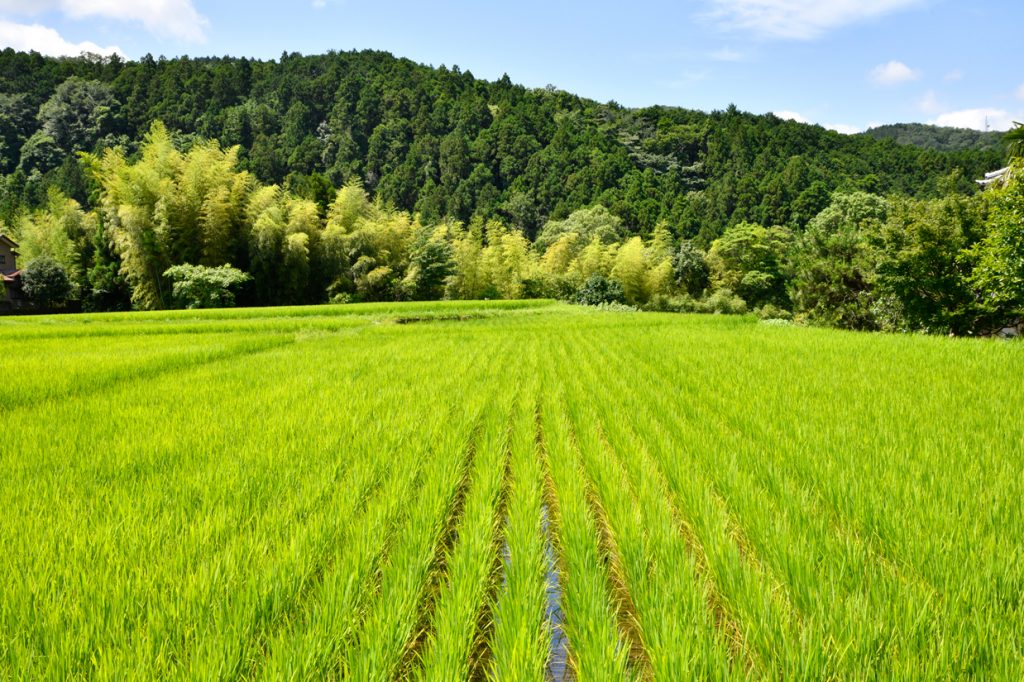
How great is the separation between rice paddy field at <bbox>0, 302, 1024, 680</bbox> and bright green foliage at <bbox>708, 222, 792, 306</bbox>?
113 ft

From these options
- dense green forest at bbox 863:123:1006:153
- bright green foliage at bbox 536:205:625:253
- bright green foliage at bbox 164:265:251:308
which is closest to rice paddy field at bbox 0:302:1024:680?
bright green foliage at bbox 164:265:251:308

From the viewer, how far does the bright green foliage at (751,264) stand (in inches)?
1437

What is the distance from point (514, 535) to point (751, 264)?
4098 cm

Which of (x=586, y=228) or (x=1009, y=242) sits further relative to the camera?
(x=586, y=228)

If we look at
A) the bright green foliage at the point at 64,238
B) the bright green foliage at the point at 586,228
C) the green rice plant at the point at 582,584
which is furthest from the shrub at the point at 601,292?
the bright green foliage at the point at 64,238

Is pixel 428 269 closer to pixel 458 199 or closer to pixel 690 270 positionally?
pixel 690 270

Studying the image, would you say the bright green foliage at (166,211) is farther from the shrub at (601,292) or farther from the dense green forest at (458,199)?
the shrub at (601,292)

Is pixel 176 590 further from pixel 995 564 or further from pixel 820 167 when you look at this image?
pixel 820 167

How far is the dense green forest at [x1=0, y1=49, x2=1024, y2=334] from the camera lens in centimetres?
1955

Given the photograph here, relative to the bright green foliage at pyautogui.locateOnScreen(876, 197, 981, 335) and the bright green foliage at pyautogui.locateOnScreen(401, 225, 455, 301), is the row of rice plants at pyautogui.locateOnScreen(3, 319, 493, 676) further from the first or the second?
the bright green foliage at pyautogui.locateOnScreen(401, 225, 455, 301)

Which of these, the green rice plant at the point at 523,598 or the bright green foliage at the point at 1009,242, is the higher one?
the bright green foliage at the point at 1009,242

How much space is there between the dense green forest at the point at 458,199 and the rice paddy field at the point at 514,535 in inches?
407

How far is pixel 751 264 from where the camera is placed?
125 feet

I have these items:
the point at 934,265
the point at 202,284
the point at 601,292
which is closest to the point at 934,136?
the point at 601,292
